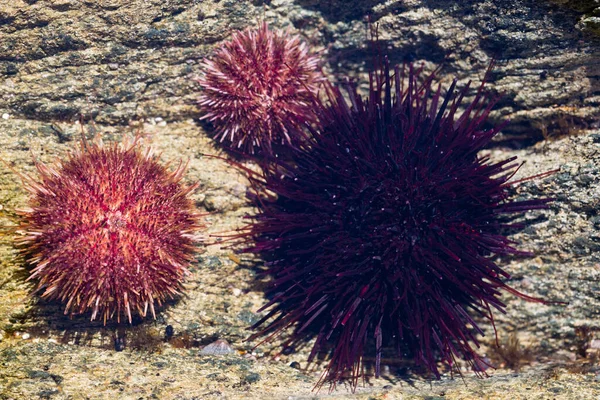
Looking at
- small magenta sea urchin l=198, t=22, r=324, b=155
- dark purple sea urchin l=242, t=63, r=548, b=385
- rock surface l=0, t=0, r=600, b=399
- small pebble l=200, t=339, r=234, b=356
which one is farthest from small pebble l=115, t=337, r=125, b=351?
small magenta sea urchin l=198, t=22, r=324, b=155

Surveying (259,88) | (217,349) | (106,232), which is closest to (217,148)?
(259,88)

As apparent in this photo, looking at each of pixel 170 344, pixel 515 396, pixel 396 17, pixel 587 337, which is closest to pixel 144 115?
pixel 170 344

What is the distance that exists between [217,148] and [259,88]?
67 centimetres

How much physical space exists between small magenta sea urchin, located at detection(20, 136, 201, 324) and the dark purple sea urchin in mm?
643

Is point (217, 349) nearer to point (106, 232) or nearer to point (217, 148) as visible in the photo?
point (106, 232)

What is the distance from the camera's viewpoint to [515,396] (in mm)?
3008

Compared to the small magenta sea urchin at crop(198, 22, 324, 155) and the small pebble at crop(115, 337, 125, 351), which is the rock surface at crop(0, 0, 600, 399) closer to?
the small pebble at crop(115, 337, 125, 351)

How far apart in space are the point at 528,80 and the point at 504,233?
118 centimetres

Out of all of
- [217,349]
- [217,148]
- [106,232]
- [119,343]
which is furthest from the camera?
[217,148]

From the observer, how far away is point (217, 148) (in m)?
4.14

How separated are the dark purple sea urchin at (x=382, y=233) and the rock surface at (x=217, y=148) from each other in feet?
0.91

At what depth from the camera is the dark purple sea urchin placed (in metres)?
3.33

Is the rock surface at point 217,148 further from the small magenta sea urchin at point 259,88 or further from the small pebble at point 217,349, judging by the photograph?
the small magenta sea urchin at point 259,88

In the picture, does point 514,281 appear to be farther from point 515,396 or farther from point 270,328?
point 270,328
